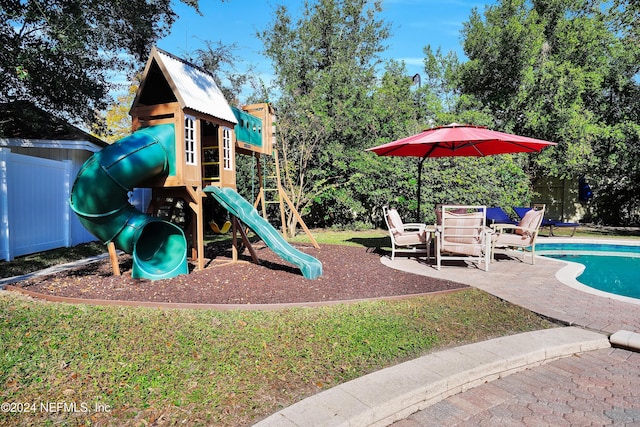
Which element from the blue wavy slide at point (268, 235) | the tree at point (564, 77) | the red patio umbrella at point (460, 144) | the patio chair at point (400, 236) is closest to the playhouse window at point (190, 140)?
the blue wavy slide at point (268, 235)

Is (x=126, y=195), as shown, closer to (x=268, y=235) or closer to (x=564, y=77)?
(x=268, y=235)

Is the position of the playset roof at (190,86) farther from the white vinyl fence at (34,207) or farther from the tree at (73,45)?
the tree at (73,45)

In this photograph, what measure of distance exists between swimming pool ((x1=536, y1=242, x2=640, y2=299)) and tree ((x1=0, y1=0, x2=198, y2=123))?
11352mm

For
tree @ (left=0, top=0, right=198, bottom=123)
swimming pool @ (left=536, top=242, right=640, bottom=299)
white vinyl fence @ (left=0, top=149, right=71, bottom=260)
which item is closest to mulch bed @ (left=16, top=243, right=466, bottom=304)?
white vinyl fence @ (left=0, top=149, right=71, bottom=260)

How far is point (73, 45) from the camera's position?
966cm

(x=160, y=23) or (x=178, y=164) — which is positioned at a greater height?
(x=160, y=23)

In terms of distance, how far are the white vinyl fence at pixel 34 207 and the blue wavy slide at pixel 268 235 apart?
423 cm

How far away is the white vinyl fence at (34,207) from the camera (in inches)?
328

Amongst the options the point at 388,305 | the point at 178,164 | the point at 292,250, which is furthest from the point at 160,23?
the point at 388,305

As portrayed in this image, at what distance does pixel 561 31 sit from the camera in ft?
58.3

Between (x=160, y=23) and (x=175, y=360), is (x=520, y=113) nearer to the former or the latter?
(x=160, y=23)

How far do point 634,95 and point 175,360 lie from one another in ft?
69.6

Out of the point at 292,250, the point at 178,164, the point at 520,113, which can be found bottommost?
the point at 292,250

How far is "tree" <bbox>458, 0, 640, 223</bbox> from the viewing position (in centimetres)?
1653
